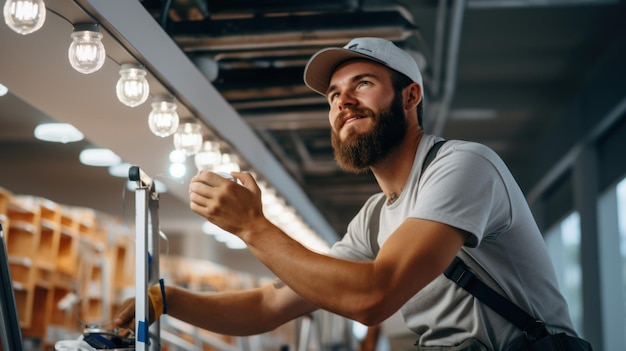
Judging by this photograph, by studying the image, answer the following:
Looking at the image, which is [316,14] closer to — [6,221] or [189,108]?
[189,108]

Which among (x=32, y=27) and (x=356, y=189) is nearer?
(x=32, y=27)

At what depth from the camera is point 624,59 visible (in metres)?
8.13

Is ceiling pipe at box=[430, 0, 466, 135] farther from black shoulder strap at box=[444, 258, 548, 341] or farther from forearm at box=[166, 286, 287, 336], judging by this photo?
black shoulder strap at box=[444, 258, 548, 341]

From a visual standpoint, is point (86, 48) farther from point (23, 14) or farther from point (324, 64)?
point (324, 64)

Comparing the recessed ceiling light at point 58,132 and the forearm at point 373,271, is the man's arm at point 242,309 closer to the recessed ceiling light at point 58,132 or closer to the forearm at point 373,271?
the forearm at point 373,271

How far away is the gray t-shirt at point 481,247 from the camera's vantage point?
2.11 m

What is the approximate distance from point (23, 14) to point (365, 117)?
1033mm

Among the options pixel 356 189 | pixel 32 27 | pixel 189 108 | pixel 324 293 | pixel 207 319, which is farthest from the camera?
pixel 356 189

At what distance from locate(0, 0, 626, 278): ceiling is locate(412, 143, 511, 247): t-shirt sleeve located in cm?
125

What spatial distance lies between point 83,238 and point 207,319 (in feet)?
→ 21.0

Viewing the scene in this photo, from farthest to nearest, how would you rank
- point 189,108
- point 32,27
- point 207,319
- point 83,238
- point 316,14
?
point 83,238 → point 316,14 → point 189,108 → point 207,319 → point 32,27

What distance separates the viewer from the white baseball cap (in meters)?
2.49

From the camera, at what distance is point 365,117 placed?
8.21 ft

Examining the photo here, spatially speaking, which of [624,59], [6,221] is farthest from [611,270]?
[6,221]
